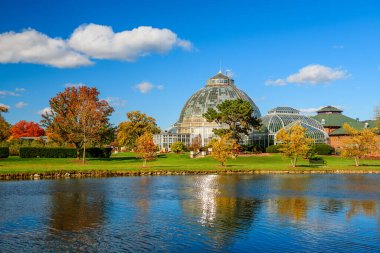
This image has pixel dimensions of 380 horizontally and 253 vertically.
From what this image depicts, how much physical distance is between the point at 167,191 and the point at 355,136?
44240 millimetres

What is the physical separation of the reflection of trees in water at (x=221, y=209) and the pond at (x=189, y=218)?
0.05 m

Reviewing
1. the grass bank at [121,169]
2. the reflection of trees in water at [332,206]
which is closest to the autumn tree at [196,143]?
the grass bank at [121,169]

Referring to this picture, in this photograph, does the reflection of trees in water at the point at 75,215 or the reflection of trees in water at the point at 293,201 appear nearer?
the reflection of trees in water at the point at 75,215

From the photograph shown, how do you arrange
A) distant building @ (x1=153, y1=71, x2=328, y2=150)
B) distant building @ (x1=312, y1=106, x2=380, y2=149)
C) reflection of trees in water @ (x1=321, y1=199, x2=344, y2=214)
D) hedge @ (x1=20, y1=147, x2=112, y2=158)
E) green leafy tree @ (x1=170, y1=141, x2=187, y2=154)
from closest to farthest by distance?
1. reflection of trees in water @ (x1=321, y1=199, x2=344, y2=214)
2. hedge @ (x1=20, y1=147, x2=112, y2=158)
3. green leafy tree @ (x1=170, y1=141, x2=187, y2=154)
4. distant building @ (x1=153, y1=71, x2=328, y2=150)
5. distant building @ (x1=312, y1=106, x2=380, y2=149)

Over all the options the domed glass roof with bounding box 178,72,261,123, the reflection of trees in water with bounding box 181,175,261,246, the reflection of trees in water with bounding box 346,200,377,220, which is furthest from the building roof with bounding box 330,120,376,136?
the reflection of trees in water with bounding box 346,200,377,220

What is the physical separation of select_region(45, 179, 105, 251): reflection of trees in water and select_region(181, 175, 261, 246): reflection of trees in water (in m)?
5.79

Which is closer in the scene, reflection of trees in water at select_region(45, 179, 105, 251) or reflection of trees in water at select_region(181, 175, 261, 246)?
reflection of trees in water at select_region(45, 179, 105, 251)

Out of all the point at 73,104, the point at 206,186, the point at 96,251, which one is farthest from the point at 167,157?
the point at 96,251

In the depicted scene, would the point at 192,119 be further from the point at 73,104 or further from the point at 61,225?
the point at 61,225

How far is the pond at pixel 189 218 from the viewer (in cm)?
2017

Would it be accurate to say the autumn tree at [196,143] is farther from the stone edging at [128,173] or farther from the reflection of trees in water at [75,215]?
the reflection of trees in water at [75,215]

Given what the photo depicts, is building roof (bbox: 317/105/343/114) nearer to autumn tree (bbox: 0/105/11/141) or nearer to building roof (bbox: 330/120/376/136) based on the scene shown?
building roof (bbox: 330/120/376/136)

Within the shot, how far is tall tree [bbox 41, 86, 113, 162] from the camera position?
248ft

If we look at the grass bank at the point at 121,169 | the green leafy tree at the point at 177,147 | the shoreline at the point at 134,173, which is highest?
the green leafy tree at the point at 177,147
